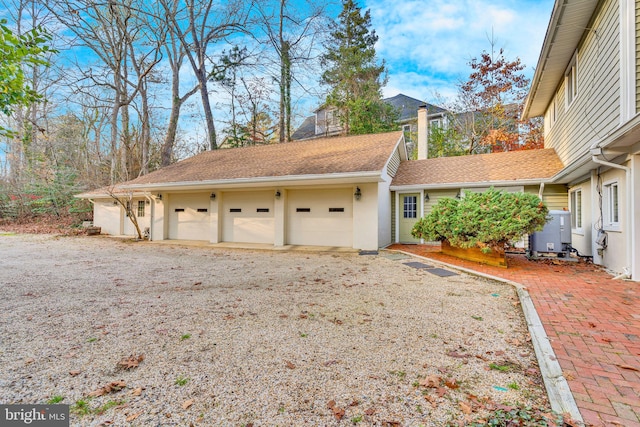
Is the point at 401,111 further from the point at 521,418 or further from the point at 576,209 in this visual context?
the point at 521,418

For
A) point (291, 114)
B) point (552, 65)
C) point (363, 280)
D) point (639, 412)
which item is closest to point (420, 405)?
point (639, 412)

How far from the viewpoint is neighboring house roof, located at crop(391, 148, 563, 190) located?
30.5 feet

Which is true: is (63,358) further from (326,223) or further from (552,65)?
(552,65)

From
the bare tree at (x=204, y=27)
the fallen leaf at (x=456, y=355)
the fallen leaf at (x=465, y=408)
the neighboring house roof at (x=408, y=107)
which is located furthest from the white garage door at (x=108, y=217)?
the neighboring house roof at (x=408, y=107)

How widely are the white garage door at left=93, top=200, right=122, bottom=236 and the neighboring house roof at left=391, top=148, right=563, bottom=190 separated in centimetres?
1359

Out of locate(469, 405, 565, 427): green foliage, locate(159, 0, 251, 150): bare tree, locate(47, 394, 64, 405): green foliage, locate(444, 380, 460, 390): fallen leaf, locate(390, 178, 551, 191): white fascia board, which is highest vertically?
locate(159, 0, 251, 150): bare tree

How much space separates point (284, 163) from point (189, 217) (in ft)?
16.2

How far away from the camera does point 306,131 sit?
24.6m

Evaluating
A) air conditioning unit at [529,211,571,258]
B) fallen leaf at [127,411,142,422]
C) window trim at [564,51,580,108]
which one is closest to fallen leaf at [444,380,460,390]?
fallen leaf at [127,411,142,422]

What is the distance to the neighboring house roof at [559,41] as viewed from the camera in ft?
19.2

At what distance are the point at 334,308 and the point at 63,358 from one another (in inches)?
109

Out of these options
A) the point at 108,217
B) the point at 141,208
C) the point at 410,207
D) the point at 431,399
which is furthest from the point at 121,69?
the point at 431,399

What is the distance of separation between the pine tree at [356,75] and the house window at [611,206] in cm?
1255

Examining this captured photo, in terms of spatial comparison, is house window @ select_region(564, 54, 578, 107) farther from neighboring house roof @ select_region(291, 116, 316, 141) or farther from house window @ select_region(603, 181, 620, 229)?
neighboring house roof @ select_region(291, 116, 316, 141)
